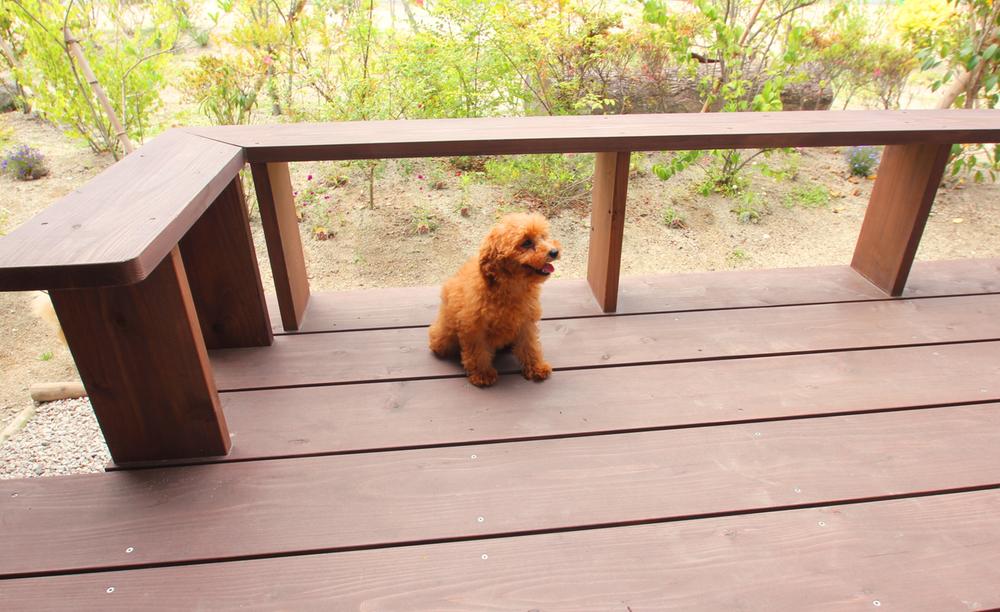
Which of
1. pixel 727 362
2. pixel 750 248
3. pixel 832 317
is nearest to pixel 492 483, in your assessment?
pixel 727 362

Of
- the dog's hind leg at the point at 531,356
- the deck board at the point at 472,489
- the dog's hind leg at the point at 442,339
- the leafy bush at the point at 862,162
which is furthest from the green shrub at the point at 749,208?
the dog's hind leg at the point at 442,339

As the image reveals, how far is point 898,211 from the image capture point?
241 centimetres

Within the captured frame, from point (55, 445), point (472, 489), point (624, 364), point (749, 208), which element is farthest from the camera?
point (749, 208)

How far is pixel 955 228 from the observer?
171 inches

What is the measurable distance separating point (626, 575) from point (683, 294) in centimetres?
142

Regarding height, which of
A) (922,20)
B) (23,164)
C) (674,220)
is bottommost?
(674,220)

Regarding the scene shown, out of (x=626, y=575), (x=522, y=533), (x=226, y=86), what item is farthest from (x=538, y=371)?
(x=226, y=86)

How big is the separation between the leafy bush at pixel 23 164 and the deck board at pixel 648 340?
3534mm

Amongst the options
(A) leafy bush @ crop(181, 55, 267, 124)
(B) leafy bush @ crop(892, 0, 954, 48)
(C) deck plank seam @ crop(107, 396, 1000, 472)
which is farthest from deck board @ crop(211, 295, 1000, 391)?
(B) leafy bush @ crop(892, 0, 954, 48)

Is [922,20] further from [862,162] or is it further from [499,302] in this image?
[499,302]

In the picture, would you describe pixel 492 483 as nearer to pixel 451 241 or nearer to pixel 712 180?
pixel 451 241

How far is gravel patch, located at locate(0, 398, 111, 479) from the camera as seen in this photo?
2.35 metres

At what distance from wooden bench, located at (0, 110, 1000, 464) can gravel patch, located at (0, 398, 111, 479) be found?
0.86 m

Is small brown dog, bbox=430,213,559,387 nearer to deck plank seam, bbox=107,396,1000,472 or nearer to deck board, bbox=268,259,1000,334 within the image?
deck plank seam, bbox=107,396,1000,472
